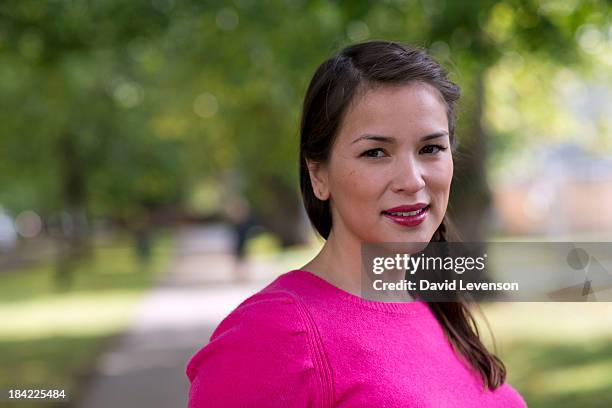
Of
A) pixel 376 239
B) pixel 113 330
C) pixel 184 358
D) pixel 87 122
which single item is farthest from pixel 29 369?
pixel 87 122

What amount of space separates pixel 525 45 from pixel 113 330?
8.29 m

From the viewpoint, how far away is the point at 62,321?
14828 mm

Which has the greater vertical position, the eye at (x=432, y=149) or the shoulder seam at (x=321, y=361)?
the eye at (x=432, y=149)

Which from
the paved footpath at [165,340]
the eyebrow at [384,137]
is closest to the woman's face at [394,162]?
the eyebrow at [384,137]

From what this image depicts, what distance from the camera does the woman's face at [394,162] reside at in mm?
1739

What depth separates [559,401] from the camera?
812cm

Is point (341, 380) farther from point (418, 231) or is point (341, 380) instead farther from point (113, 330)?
point (113, 330)

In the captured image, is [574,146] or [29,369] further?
[574,146]

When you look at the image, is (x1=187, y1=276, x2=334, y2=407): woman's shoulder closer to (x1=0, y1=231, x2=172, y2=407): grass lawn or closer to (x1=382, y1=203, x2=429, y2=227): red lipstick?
(x1=382, y1=203, x2=429, y2=227): red lipstick

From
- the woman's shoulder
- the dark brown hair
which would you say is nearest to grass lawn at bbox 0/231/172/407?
the dark brown hair

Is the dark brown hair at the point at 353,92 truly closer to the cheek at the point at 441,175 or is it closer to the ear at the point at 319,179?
the ear at the point at 319,179

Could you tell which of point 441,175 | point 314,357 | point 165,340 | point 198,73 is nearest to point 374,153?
point 441,175

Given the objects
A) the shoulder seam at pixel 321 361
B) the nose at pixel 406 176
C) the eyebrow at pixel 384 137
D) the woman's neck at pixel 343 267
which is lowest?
the shoulder seam at pixel 321 361

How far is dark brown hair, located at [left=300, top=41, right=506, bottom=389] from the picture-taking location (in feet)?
5.82
